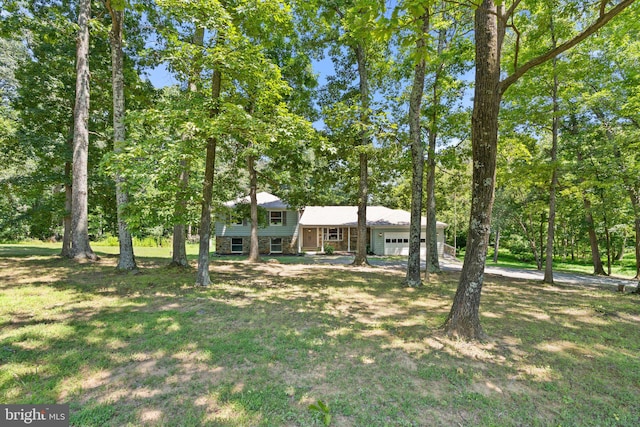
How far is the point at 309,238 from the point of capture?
24.3 metres

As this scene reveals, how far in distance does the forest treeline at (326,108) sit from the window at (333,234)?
292 inches

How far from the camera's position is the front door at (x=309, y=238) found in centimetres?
2419

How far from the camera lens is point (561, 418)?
2703 millimetres

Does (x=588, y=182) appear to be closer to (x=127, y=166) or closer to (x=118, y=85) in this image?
(x=127, y=166)

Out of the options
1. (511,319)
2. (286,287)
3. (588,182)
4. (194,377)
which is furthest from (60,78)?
(588,182)

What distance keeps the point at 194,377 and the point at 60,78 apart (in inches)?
605

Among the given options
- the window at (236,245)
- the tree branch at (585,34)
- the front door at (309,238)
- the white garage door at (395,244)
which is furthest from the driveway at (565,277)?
the tree branch at (585,34)

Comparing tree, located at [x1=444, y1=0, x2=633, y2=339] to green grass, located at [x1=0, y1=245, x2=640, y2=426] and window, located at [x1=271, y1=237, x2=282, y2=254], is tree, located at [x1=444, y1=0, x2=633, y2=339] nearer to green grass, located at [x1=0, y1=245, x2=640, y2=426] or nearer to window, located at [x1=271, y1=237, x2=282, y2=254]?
green grass, located at [x1=0, y1=245, x2=640, y2=426]

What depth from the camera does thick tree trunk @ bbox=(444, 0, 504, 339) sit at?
170 inches

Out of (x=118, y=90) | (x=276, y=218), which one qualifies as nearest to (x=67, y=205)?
(x=118, y=90)

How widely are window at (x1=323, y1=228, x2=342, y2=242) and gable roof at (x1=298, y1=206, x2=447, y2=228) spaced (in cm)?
100

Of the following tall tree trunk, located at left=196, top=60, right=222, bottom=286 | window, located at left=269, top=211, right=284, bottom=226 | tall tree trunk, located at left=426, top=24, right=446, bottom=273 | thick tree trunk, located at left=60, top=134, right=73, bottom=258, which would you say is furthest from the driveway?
thick tree trunk, located at left=60, top=134, right=73, bottom=258

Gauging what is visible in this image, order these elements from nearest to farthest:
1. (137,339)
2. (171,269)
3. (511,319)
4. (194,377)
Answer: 1. (194,377)
2. (137,339)
3. (511,319)
4. (171,269)

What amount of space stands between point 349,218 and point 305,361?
20915 mm
